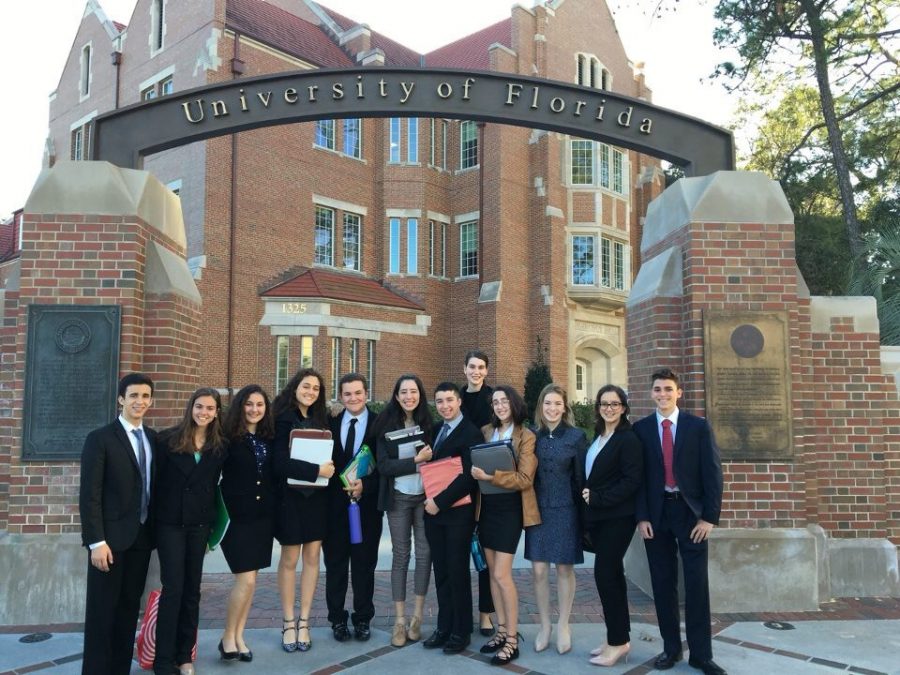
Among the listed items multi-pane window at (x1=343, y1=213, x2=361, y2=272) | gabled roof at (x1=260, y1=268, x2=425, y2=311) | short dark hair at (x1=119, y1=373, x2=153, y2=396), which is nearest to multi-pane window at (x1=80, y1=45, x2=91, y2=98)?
multi-pane window at (x1=343, y1=213, x2=361, y2=272)

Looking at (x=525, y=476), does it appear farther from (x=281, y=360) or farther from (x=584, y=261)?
(x=584, y=261)

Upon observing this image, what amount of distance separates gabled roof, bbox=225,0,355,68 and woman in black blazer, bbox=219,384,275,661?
1760 cm

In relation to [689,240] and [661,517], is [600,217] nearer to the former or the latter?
[689,240]

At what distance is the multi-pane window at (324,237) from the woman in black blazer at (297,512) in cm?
1747

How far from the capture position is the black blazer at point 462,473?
4.51 metres

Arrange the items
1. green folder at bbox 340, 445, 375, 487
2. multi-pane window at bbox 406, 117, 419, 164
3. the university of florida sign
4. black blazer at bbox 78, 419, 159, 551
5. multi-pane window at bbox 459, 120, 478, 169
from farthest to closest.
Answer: multi-pane window at bbox 459, 120, 478, 169, multi-pane window at bbox 406, 117, 419, 164, the university of florida sign, green folder at bbox 340, 445, 375, 487, black blazer at bbox 78, 419, 159, 551

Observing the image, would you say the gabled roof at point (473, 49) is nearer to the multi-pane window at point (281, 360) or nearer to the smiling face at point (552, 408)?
the multi-pane window at point (281, 360)

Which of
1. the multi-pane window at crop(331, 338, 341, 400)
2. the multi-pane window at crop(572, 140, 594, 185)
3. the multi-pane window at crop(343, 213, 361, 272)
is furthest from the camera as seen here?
the multi-pane window at crop(572, 140, 594, 185)

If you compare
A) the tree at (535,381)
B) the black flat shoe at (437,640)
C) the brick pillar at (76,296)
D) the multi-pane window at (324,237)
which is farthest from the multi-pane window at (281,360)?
the black flat shoe at (437,640)

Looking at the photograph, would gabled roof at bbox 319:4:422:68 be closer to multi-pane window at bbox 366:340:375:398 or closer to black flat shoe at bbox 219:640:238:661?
multi-pane window at bbox 366:340:375:398

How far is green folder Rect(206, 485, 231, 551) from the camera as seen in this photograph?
4348 millimetres

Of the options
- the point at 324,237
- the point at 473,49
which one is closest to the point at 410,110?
the point at 324,237

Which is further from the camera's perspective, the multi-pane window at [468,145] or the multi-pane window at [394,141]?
the multi-pane window at [468,145]

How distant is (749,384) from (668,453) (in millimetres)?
1621
